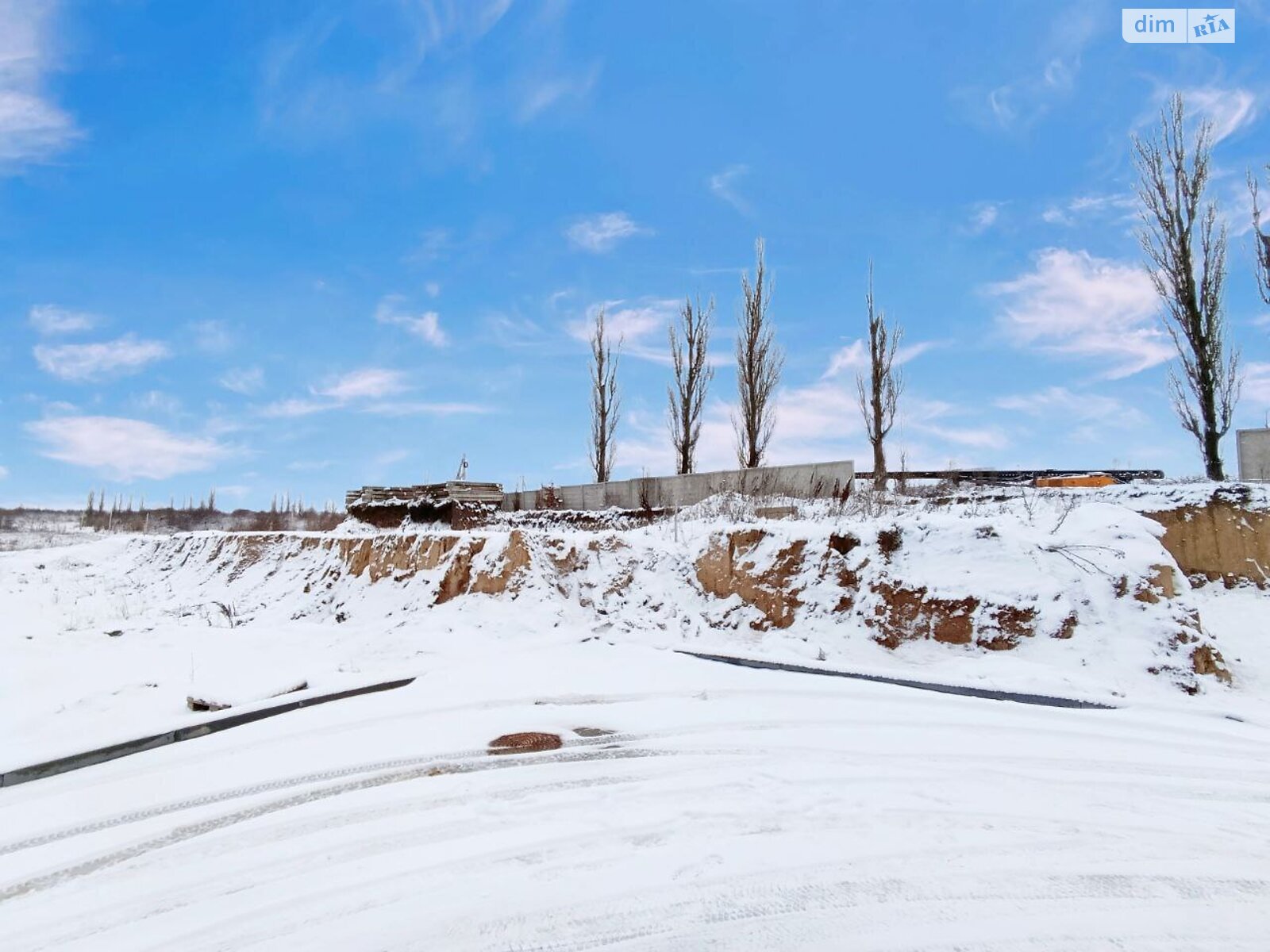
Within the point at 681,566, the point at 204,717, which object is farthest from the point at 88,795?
the point at 681,566

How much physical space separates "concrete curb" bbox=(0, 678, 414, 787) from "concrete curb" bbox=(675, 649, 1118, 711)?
10.9ft

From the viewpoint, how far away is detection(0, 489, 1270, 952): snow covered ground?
94.4 inches

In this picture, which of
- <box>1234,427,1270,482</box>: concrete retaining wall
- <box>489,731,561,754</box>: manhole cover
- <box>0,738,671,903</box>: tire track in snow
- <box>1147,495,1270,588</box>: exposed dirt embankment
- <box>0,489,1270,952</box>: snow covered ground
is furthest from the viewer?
<box>1234,427,1270,482</box>: concrete retaining wall

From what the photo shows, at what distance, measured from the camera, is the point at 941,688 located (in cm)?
555

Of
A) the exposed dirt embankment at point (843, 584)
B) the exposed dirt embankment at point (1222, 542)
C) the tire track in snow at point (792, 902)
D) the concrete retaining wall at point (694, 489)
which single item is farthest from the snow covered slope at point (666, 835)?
the concrete retaining wall at point (694, 489)

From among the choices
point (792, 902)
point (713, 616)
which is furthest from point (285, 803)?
point (713, 616)

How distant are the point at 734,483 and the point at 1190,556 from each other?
813cm

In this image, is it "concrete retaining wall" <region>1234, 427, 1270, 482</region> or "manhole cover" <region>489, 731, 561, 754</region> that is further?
"concrete retaining wall" <region>1234, 427, 1270, 482</region>

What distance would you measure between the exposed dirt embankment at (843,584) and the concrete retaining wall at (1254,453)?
560 cm

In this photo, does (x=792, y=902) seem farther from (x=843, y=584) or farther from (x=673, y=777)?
(x=843, y=584)

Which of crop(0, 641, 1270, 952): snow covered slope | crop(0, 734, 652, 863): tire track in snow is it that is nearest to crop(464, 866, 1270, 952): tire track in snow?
crop(0, 641, 1270, 952): snow covered slope

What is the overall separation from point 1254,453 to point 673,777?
47.6 ft

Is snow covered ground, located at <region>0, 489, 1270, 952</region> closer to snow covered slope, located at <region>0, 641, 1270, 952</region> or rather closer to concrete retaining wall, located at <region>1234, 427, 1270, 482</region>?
snow covered slope, located at <region>0, 641, 1270, 952</region>

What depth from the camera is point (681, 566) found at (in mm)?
8547
